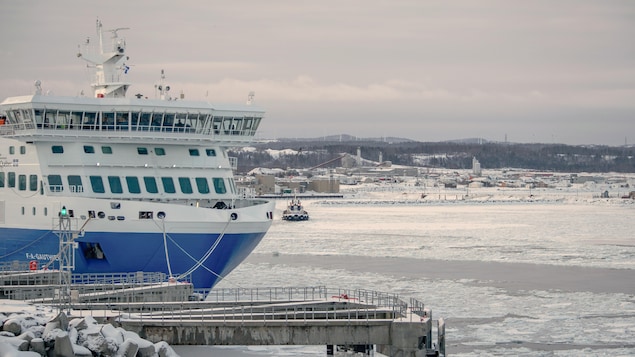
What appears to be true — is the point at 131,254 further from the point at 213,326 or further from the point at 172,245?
the point at 213,326

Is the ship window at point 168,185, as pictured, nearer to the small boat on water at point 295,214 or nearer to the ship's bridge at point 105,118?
the ship's bridge at point 105,118

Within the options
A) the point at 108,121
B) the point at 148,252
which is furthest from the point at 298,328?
the point at 108,121

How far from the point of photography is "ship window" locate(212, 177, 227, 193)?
38.5 metres

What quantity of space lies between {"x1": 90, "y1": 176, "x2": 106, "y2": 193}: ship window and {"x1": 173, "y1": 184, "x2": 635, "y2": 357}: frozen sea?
27.6ft

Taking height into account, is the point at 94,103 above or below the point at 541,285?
above

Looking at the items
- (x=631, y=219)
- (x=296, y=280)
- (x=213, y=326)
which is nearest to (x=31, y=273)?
(x=213, y=326)

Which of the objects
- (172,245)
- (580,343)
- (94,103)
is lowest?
(580,343)

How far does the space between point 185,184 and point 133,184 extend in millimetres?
1767

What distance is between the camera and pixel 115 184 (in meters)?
36.8

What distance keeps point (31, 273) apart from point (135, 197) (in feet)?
14.0

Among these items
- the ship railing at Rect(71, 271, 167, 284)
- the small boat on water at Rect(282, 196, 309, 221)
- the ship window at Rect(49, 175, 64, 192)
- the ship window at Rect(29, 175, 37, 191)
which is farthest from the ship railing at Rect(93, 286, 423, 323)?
the small boat on water at Rect(282, 196, 309, 221)

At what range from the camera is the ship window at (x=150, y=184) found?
37.0m

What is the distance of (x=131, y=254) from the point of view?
1389 inches

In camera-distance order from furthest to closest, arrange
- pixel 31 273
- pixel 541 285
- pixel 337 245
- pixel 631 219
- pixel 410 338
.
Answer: pixel 631 219 < pixel 337 245 < pixel 541 285 < pixel 31 273 < pixel 410 338
